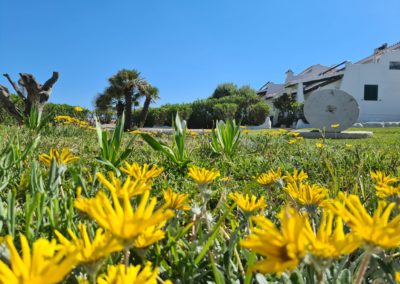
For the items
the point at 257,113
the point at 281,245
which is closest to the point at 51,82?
the point at 281,245

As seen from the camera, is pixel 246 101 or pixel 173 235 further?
pixel 246 101

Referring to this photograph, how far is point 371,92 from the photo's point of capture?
3095cm

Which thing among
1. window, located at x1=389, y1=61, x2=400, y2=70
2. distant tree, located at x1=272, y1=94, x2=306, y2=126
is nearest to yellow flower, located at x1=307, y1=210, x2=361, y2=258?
distant tree, located at x1=272, y1=94, x2=306, y2=126

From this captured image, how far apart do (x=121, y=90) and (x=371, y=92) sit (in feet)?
69.2

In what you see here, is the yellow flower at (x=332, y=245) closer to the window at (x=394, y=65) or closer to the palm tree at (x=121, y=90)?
the palm tree at (x=121, y=90)

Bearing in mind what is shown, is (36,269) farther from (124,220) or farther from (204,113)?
(204,113)

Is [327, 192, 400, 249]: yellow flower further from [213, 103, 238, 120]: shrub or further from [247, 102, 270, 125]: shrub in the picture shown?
[247, 102, 270, 125]: shrub

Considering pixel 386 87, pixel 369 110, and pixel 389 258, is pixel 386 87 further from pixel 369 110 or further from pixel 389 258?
pixel 389 258

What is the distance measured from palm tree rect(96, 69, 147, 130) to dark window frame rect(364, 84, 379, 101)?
19190 mm

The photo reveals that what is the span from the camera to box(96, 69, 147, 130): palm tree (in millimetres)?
22562

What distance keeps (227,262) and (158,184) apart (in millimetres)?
1438

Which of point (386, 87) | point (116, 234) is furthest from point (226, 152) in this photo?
point (386, 87)

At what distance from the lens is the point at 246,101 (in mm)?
32188

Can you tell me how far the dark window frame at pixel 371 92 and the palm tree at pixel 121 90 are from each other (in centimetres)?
1919
